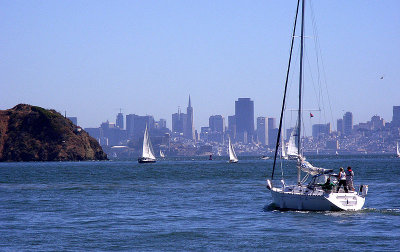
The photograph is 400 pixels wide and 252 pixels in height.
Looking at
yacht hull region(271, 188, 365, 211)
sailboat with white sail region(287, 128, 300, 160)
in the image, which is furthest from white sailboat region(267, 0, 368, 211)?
sailboat with white sail region(287, 128, 300, 160)

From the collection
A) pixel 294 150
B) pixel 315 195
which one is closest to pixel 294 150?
pixel 294 150

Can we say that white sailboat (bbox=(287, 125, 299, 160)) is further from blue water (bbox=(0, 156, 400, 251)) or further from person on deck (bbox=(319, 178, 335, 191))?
blue water (bbox=(0, 156, 400, 251))

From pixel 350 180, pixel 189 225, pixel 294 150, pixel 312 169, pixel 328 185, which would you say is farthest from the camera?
pixel 294 150

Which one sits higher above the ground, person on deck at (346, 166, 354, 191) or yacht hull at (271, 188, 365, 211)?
person on deck at (346, 166, 354, 191)

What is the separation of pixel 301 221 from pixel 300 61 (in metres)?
10.6

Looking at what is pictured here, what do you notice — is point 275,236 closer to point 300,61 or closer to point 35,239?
point 35,239

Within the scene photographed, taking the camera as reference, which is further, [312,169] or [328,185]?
[312,169]

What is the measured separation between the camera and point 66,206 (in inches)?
1893

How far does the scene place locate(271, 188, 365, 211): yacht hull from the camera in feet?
129

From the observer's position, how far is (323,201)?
129 ft

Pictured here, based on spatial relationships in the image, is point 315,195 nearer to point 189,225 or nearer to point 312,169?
point 312,169

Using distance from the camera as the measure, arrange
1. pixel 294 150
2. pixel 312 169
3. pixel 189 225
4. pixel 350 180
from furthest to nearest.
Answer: pixel 294 150 < pixel 312 169 < pixel 350 180 < pixel 189 225

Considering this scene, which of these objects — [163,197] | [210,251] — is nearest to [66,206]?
[163,197]

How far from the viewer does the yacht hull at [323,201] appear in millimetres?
39312
